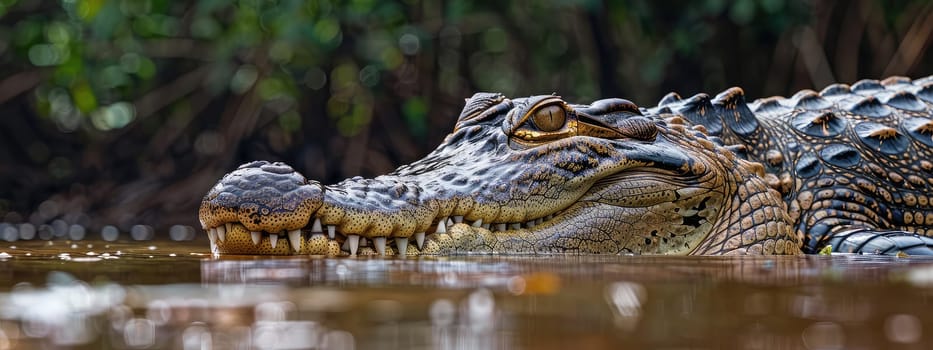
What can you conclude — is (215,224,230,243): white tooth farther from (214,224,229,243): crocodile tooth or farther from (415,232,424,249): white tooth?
(415,232,424,249): white tooth

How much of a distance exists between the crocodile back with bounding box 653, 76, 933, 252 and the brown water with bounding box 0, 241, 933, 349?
220 cm

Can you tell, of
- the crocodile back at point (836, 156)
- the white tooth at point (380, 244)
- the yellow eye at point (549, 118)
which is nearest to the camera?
the white tooth at point (380, 244)

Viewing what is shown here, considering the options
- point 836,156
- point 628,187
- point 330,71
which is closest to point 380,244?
point 628,187

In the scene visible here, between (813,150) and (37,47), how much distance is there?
6.15 m

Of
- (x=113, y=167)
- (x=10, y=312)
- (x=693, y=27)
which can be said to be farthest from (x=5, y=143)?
(x=10, y=312)

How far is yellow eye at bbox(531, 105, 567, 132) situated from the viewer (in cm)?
345

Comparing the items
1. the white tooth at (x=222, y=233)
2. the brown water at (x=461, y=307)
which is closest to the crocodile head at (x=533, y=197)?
the white tooth at (x=222, y=233)

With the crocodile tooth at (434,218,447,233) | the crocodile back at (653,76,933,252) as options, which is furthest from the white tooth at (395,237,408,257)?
the crocodile back at (653,76,933,252)

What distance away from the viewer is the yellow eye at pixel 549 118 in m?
3.45

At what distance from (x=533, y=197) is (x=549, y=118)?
38 cm

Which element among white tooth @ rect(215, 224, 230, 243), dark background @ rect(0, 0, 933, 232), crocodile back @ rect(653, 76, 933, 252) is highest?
dark background @ rect(0, 0, 933, 232)

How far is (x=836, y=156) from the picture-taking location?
4281mm

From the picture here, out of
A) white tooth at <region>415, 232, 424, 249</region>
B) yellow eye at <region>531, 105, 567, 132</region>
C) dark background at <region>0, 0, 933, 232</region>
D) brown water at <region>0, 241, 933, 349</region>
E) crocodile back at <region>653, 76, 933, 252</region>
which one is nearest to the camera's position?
brown water at <region>0, 241, 933, 349</region>

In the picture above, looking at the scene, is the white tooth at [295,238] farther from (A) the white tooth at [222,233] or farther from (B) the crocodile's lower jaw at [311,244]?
(A) the white tooth at [222,233]
